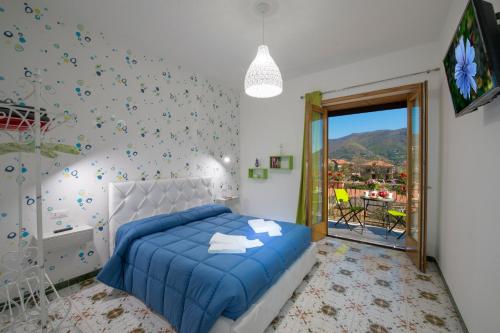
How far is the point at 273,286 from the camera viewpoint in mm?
1899

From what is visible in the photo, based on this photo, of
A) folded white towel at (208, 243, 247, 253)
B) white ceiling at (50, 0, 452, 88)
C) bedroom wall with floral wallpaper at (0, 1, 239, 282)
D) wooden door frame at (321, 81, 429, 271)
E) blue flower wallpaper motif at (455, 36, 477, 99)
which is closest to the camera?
blue flower wallpaper motif at (455, 36, 477, 99)

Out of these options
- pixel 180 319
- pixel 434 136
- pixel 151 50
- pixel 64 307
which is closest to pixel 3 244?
→ pixel 64 307

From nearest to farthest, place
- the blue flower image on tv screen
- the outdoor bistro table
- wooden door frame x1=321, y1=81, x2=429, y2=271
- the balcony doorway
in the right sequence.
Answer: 1. the blue flower image on tv screen
2. wooden door frame x1=321, y1=81, x2=429, y2=271
3. the outdoor bistro table
4. the balcony doorway

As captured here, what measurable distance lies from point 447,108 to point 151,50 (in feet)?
12.8

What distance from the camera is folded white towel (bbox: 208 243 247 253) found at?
6.38 feet

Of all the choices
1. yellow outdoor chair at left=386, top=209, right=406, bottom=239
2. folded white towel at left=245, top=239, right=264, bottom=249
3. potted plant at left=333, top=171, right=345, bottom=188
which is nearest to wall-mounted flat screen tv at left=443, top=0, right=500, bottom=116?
folded white towel at left=245, top=239, right=264, bottom=249

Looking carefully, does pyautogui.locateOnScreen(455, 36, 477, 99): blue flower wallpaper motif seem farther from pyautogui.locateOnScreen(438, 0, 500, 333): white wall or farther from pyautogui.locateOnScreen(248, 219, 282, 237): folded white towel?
pyautogui.locateOnScreen(248, 219, 282, 237): folded white towel

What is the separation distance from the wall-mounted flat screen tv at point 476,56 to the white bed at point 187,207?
2.04 meters

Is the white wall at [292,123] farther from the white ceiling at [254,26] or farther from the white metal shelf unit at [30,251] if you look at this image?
the white metal shelf unit at [30,251]

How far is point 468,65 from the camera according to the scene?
4.68 ft

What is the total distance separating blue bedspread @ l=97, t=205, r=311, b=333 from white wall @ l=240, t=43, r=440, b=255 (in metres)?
1.60

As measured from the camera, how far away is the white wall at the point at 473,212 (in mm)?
1370

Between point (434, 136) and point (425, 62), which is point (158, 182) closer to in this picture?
point (434, 136)

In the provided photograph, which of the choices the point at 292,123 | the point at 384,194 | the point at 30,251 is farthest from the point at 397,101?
the point at 30,251
